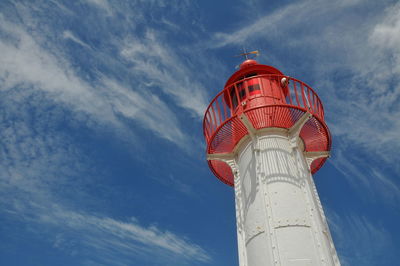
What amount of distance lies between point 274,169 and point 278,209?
1.49 m

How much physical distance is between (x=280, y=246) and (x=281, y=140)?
4108 millimetres

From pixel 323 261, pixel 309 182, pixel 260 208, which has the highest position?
pixel 309 182

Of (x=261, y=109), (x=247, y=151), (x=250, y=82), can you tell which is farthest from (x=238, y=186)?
(x=250, y=82)

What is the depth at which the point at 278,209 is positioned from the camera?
9.27 metres

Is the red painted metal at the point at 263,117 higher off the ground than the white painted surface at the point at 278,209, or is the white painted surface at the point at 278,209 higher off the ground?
the red painted metal at the point at 263,117

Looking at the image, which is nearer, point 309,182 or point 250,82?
point 309,182

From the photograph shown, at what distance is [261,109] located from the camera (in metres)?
11.8

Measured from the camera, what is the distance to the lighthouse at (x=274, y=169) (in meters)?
8.64

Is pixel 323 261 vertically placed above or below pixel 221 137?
below

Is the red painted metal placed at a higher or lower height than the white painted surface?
higher

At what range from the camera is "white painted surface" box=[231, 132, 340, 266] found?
842 cm

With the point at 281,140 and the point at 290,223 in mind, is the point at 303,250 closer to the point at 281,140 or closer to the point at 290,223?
the point at 290,223

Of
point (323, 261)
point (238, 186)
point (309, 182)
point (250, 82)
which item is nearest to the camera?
point (323, 261)

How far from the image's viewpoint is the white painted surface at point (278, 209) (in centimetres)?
842
